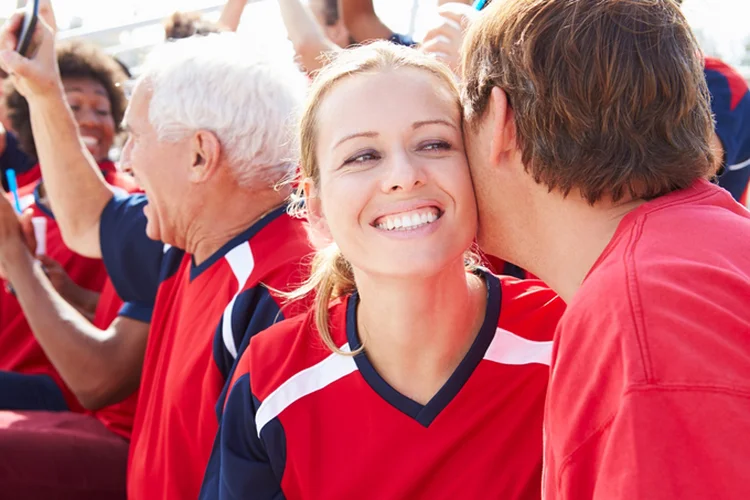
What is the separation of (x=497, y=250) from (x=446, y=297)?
17cm

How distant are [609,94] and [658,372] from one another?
0.47 meters

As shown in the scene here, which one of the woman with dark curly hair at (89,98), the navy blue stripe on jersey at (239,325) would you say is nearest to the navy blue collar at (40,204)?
the woman with dark curly hair at (89,98)

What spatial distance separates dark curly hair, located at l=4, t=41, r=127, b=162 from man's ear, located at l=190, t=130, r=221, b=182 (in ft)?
5.51

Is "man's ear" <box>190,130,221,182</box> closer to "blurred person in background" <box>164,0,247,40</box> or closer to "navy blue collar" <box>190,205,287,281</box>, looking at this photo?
"navy blue collar" <box>190,205,287,281</box>

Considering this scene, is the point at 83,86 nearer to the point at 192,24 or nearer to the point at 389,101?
the point at 192,24

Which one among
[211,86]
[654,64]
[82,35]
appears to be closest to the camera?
[654,64]

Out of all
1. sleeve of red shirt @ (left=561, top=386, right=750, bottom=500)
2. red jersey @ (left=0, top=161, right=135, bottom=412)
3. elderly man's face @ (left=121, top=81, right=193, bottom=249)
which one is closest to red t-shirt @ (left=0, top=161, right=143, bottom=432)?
red jersey @ (left=0, top=161, right=135, bottom=412)

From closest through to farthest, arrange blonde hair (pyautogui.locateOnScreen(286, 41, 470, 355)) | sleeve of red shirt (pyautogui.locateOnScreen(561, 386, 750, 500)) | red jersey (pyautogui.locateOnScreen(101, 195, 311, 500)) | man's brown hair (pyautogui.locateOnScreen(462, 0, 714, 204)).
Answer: sleeve of red shirt (pyautogui.locateOnScreen(561, 386, 750, 500))
man's brown hair (pyautogui.locateOnScreen(462, 0, 714, 204))
blonde hair (pyautogui.locateOnScreen(286, 41, 470, 355))
red jersey (pyautogui.locateOnScreen(101, 195, 311, 500))

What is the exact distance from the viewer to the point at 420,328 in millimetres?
1569

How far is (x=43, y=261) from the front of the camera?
2982 mm

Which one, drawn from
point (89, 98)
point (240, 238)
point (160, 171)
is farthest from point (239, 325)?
point (89, 98)

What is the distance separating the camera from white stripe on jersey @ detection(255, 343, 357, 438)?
152cm

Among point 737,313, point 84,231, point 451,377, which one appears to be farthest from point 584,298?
point 84,231

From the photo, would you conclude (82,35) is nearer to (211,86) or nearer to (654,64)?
(211,86)
